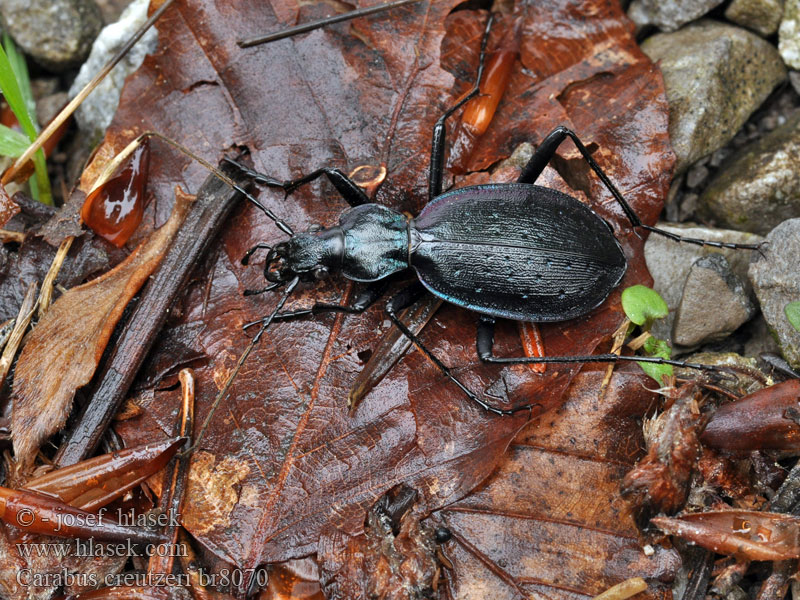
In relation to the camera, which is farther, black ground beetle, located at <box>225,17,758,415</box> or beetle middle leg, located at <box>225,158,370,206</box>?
beetle middle leg, located at <box>225,158,370,206</box>

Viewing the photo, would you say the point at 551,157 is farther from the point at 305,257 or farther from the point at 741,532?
the point at 741,532

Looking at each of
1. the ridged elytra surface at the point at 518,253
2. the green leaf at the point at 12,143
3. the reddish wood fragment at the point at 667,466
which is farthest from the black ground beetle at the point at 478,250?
the green leaf at the point at 12,143

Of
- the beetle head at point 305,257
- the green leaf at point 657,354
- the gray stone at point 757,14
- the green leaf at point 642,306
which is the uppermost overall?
the beetle head at point 305,257

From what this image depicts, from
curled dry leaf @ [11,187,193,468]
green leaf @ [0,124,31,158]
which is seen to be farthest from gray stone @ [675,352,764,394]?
green leaf @ [0,124,31,158]

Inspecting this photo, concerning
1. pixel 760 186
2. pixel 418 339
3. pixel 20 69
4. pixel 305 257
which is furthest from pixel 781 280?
pixel 20 69

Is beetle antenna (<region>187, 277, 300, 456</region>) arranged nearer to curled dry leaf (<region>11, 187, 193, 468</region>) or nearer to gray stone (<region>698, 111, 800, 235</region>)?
curled dry leaf (<region>11, 187, 193, 468</region>)

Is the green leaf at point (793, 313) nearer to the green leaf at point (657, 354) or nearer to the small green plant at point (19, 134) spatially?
the green leaf at point (657, 354)
